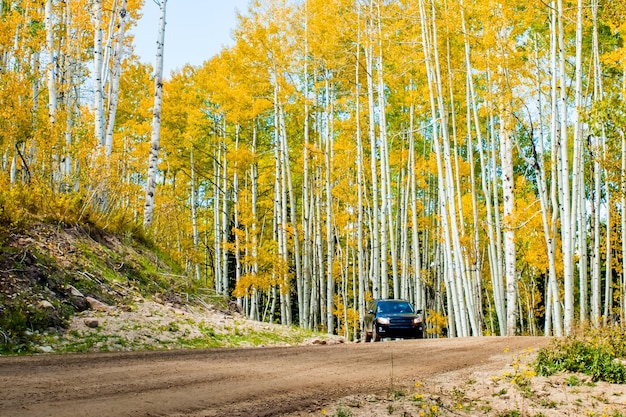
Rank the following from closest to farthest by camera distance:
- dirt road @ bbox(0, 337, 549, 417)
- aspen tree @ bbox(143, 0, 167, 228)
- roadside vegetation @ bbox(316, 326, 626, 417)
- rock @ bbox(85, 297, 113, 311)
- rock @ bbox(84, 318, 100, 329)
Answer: dirt road @ bbox(0, 337, 549, 417) → roadside vegetation @ bbox(316, 326, 626, 417) → rock @ bbox(84, 318, 100, 329) → rock @ bbox(85, 297, 113, 311) → aspen tree @ bbox(143, 0, 167, 228)

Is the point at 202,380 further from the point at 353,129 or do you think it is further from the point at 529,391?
the point at 353,129

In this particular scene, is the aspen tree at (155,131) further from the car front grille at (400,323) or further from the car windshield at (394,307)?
the car front grille at (400,323)

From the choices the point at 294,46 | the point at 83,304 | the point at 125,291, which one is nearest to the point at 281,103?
the point at 294,46

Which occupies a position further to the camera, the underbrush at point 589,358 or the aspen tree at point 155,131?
the aspen tree at point 155,131

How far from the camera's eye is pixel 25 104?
41.1 feet

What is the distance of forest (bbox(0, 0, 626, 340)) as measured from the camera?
1285cm

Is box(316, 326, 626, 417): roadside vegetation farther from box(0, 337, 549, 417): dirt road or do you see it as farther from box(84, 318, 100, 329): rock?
box(84, 318, 100, 329): rock

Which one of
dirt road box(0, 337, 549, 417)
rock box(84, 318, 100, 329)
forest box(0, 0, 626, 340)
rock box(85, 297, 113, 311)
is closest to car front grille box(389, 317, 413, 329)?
forest box(0, 0, 626, 340)

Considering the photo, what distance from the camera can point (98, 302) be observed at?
9945 millimetres

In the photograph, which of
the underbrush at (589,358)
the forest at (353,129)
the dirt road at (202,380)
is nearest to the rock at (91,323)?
the dirt road at (202,380)

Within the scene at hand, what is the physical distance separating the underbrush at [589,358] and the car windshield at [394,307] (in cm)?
813

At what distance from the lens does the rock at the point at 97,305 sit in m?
9.70

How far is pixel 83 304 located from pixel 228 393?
5022mm

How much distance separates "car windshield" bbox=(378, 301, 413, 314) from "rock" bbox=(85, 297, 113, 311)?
29.4 feet
